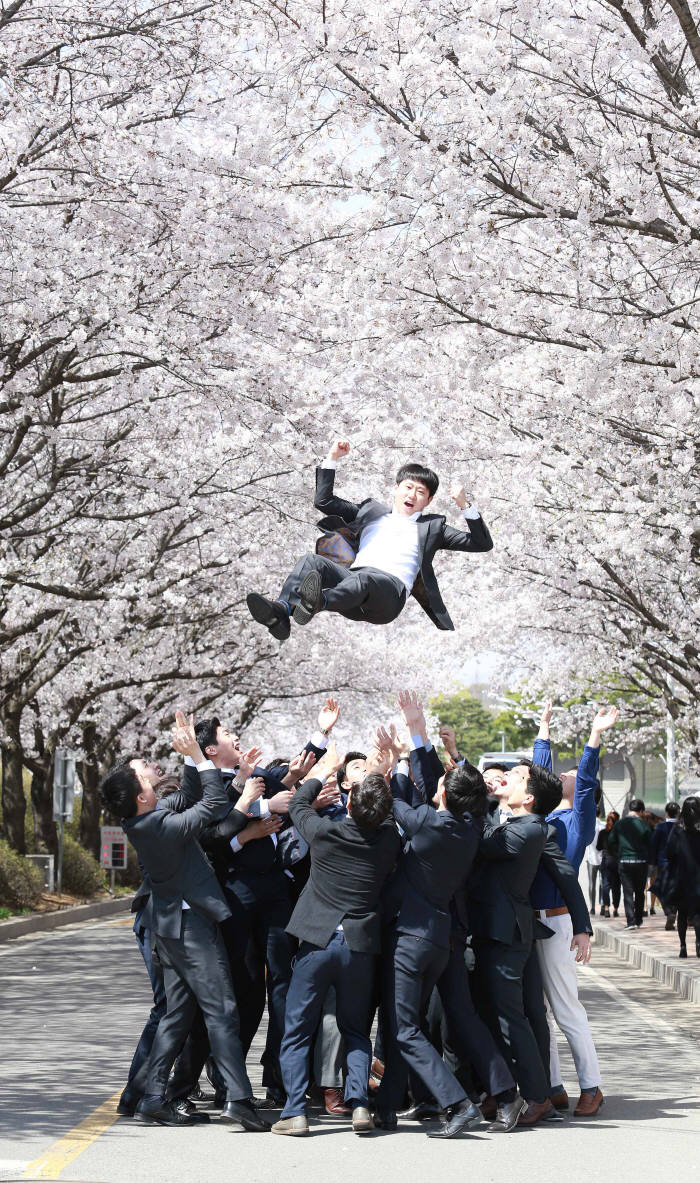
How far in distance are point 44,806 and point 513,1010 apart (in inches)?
962

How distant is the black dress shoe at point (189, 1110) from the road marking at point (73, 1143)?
342mm

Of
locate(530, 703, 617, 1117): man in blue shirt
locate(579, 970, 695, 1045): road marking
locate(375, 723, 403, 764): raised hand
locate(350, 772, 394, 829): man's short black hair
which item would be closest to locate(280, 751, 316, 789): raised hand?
locate(375, 723, 403, 764): raised hand

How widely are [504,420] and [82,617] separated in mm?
12697

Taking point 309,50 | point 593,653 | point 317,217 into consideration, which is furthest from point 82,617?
point 309,50

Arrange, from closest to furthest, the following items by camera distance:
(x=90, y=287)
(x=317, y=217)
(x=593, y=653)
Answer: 1. (x=317, y=217)
2. (x=90, y=287)
3. (x=593, y=653)

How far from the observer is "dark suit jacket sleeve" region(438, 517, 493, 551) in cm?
833

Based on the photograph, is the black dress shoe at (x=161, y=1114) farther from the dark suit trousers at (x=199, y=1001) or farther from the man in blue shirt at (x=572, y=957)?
the man in blue shirt at (x=572, y=957)

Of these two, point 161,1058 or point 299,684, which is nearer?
point 161,1058

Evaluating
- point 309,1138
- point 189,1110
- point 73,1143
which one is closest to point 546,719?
point 309,1138

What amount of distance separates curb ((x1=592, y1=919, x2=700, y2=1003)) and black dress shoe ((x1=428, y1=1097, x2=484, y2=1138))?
725cm

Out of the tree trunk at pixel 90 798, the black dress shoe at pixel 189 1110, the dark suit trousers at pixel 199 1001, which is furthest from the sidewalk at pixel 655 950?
the tree trunk at pixel 90 798

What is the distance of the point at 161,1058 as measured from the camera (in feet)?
25.7

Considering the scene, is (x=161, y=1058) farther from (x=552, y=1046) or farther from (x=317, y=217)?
(x=317, y=217)

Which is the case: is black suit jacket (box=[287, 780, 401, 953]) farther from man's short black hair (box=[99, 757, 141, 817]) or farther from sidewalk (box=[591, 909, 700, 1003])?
sidewalk (box=[591, 909, 700, 1003])
